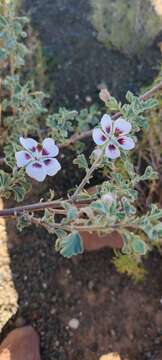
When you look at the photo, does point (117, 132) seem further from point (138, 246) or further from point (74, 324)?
point (74, 324)

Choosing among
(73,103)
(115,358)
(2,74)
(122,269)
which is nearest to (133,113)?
(122,269)

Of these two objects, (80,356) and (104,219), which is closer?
(104,219)

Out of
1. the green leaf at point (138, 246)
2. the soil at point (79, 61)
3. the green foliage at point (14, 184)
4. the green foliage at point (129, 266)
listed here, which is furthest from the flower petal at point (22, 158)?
the soil at point (79, 61)

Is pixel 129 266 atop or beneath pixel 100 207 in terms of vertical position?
beneath

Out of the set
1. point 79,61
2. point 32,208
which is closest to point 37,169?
point 32,208

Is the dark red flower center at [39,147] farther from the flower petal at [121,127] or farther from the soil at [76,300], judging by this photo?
the soil at [76,300]

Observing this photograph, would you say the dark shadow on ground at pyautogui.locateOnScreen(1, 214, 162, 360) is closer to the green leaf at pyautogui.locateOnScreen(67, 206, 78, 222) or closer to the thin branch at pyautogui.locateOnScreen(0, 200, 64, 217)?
Result: the thin branch at pyautogui.locateOnScreen(0, 200, 64, 217)

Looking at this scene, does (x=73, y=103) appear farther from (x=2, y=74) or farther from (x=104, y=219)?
(x=104, y=219)
